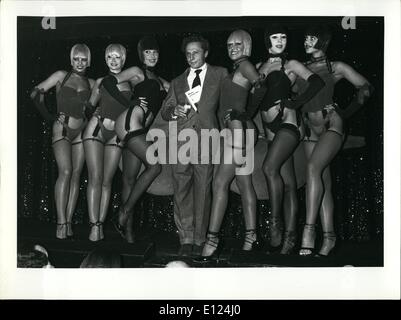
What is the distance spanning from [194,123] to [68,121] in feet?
1.78

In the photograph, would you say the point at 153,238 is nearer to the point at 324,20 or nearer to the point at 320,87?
the point at 320,87

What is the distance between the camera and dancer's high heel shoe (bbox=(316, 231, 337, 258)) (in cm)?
277

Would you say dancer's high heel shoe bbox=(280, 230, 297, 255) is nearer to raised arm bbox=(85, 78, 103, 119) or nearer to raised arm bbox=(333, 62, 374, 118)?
raised arm bbox=(333, 62, 374, 118)

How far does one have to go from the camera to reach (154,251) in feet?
9.10

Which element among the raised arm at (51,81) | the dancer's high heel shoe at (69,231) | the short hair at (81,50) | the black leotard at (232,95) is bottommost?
the dancer's high heel shoe at (69,231)

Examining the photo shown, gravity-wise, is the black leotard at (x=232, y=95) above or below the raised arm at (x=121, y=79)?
below

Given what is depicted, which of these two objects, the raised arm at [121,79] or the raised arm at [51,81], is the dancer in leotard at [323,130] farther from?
the raised arm at [51,81]

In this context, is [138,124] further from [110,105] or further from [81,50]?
[81,50]

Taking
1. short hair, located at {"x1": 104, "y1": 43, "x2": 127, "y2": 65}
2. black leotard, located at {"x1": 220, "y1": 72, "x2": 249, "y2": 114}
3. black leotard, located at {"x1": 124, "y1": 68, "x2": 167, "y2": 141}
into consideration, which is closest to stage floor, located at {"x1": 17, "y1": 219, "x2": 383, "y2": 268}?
black leotard, located at {"x1": 124, "y1": 68, "x2": 167, "y2": 141}

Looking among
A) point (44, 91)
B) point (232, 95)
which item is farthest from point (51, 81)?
point (232, 95)

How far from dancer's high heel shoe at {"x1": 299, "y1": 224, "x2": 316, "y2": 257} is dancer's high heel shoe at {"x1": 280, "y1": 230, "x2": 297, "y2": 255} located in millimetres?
38

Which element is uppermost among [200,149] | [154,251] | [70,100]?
[70,100]

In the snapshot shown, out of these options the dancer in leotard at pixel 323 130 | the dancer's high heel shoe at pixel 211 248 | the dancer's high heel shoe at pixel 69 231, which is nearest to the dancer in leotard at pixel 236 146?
the dancer's high heel shoe at pixel 211 248

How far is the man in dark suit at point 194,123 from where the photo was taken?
276 centimetres
